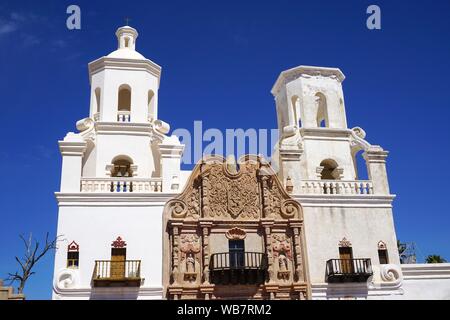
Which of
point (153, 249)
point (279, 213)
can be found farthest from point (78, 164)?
point (279, 213)

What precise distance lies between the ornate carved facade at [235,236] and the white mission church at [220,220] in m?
0.05

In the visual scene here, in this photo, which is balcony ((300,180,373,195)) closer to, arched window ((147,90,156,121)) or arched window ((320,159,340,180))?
arched window ((320,159,340,180))

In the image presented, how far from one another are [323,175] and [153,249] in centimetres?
991

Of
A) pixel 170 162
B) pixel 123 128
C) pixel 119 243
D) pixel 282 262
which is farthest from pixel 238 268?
pixel 123 128

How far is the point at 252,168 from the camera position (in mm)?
24828

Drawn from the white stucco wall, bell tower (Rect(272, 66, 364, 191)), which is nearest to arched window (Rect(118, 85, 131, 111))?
the white stucco wall

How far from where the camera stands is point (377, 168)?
84.1 feet

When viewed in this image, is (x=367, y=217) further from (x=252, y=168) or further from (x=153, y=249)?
(x=153, y=249)

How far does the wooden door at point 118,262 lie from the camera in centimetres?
2184

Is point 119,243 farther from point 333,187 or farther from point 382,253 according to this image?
point 382,253

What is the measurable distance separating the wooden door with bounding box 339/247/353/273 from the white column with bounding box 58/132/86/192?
12.1m

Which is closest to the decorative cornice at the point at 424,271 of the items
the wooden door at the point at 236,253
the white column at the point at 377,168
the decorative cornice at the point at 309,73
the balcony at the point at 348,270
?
the balcony at the point at 348,270

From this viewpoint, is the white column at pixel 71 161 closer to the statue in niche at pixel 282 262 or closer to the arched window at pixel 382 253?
the statue in niche at pixel 282 262

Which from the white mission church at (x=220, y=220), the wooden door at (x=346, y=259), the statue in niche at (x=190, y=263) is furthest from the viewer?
the wooden door at (x=346, y=259)
